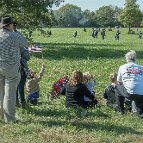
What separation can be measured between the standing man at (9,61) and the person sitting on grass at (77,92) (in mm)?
1725

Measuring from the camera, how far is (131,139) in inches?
289

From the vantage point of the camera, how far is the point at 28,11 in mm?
29688

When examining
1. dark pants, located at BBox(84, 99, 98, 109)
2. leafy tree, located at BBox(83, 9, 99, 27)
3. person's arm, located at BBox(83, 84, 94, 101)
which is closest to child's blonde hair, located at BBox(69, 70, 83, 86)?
person's arm, located at BBox(83, 84, 94, 101)

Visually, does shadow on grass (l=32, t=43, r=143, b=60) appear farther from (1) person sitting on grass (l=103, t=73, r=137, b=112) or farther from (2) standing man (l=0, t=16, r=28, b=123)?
(2) standing man (l=0, t=16, r=28, b=123)

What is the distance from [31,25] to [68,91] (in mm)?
20514

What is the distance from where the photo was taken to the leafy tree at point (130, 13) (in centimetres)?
10938

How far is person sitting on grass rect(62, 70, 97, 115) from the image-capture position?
971 cm

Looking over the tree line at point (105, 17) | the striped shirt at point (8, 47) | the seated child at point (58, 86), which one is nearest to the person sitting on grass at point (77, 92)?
the seated child at point (58, 86)

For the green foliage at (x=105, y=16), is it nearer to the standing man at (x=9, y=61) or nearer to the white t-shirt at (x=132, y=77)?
the white t-shirt at (x=132, y=77)

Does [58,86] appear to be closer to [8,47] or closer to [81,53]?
[8,47]

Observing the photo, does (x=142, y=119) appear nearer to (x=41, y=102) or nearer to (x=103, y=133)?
(x=103, y=133)

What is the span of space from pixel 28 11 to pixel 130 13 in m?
82.0

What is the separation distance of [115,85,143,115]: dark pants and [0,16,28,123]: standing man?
2.38 meters

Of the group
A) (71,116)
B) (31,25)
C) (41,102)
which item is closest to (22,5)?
(31,25)
